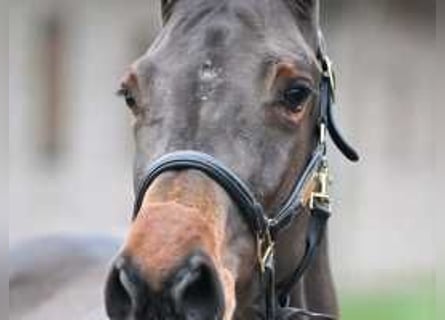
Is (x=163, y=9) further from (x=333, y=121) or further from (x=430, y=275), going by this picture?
(x=430, y=275)

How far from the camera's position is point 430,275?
17906 millimetres

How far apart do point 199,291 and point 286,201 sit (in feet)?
1.69

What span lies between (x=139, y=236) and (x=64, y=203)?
14696mm

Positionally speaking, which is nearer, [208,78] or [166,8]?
[208,78]

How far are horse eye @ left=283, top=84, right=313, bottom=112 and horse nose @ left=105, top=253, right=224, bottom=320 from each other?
1.87 ft

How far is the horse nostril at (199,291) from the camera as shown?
9.21 feet

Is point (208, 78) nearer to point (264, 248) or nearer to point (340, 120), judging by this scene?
point (264, 248)

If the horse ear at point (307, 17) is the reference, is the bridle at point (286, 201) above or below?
below

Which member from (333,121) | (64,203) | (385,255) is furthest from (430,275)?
(333,121)

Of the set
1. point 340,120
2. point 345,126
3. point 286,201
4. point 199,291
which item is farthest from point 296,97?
point 345,126

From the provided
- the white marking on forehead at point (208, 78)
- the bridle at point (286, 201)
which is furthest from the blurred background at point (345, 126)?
the white marking on forehead at point (208, 78)

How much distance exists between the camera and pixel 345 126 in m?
19.8

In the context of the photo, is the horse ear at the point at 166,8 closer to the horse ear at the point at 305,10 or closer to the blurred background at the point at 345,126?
the horse ear at the point at 305,10

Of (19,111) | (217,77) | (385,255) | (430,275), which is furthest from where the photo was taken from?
(385,255)
